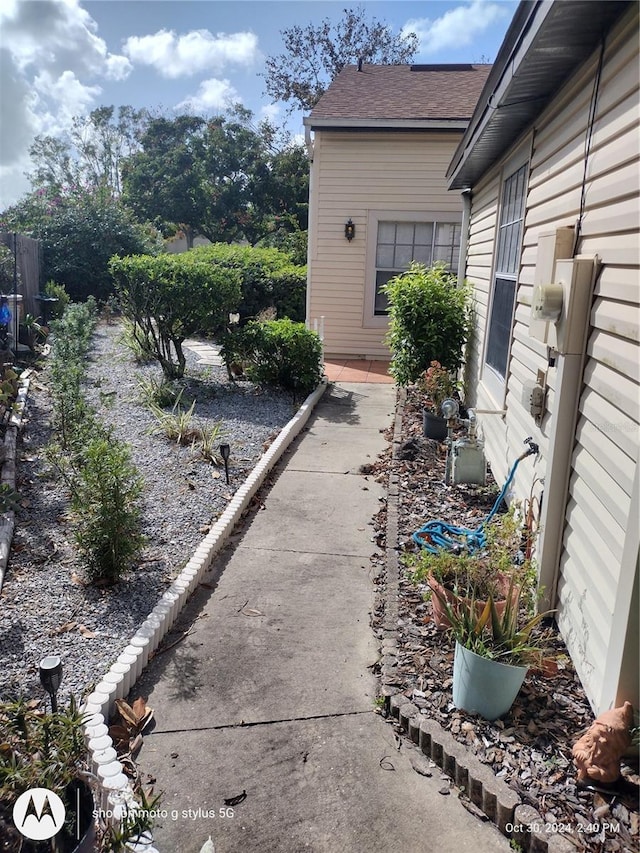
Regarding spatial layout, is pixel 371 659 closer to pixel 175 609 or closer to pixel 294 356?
pixel 175 609

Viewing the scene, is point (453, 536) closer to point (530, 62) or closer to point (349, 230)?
point (530, 62)

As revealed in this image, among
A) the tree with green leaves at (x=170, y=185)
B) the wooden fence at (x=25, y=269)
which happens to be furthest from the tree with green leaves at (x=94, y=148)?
the wooden fence at (x=25, y=269)

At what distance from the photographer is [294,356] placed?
863 cm

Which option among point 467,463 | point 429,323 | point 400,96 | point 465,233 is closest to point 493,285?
point 429,323

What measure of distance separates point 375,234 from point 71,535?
336 inches

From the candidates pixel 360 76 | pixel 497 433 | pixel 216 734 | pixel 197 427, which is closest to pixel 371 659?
pixel 216 734

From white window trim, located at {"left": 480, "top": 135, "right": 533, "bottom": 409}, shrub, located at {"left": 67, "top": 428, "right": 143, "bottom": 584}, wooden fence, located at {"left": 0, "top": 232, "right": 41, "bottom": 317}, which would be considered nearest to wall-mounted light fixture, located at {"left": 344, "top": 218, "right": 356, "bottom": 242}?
white window trim, located at {"left": 480, "top": 135, "right": 533, "bottom": 409}

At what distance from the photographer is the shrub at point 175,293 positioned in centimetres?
837

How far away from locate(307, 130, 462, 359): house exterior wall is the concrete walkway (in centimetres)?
747

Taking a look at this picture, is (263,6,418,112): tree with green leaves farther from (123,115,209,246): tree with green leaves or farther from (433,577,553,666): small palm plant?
(433,577,553,666): small palm plant

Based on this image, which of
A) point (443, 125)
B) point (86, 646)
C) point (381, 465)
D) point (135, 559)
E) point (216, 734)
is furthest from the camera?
point (443, 125)

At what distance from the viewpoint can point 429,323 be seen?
7434 mm

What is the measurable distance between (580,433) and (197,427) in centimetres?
467

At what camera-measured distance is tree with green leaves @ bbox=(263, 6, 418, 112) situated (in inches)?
992
